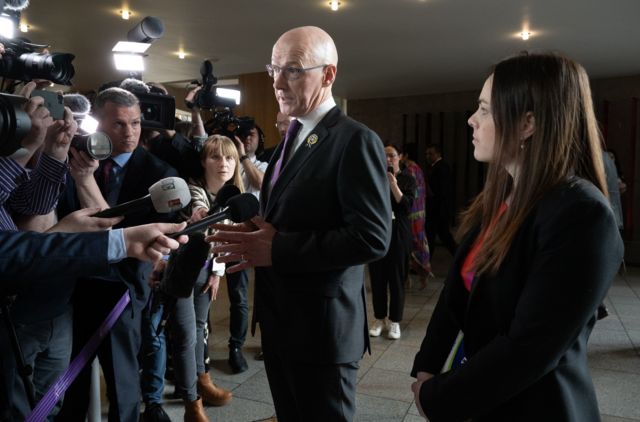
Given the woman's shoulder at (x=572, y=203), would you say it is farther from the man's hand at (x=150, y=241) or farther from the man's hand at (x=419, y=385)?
the man's hand at (x=150, y=241)

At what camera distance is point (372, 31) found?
536 cm

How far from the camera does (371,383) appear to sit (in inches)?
113

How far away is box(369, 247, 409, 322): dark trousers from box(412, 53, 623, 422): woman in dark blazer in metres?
2.57

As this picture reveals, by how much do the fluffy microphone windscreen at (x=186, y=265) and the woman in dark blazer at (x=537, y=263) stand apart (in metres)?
0.63

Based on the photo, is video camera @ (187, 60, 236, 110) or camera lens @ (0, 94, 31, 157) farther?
video camera @ (187, 60, 236, 110)

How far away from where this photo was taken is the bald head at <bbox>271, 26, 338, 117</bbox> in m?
1.45

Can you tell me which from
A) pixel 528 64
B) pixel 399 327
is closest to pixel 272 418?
pixel 399 327

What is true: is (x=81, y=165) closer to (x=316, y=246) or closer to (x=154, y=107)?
(x=154, y=107)

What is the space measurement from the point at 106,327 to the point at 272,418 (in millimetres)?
1073

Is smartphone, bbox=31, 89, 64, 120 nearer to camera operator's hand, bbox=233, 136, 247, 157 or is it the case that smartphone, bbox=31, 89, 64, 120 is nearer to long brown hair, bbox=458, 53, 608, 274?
long brown hair, bbox=458, 53, 608, 274

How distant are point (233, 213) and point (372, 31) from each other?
472cm

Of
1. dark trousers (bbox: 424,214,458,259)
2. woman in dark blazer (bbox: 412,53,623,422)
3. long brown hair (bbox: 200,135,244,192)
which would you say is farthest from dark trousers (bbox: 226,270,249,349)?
dark trousers (bbox: 424,214,458,259)

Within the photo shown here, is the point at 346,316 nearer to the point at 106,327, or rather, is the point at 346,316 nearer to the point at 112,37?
the point at 106,327

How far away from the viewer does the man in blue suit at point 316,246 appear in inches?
51.6
